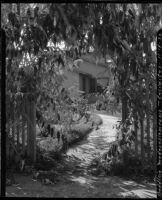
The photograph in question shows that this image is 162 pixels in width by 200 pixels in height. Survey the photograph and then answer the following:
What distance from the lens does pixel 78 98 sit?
6.79m

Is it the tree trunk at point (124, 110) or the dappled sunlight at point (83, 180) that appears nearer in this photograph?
the dappled sunlight at point (83, 180)

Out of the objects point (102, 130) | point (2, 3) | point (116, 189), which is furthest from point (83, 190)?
point (102, 130)

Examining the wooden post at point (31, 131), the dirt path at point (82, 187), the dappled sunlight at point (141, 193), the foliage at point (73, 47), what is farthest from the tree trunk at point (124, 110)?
the wooden post at point (31, 131)

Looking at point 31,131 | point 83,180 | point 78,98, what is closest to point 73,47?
point 78,98

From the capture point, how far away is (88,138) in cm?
1011

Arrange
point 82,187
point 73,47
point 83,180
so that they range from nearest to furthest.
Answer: point 73,47
point 82,187
point 83,180

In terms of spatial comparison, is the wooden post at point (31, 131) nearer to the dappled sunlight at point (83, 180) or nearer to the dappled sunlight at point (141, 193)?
the dappled sunlight at point (83, 180)

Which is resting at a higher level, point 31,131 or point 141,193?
point 31,131

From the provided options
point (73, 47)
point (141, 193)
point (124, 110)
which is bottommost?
point (141, 193)

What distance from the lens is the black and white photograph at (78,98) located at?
13.2 ft

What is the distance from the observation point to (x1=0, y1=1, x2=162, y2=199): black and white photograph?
4031mm

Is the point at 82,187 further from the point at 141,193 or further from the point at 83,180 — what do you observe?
the point at 141,193

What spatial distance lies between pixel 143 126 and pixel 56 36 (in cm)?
284

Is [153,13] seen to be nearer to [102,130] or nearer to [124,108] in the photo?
[124,108]
